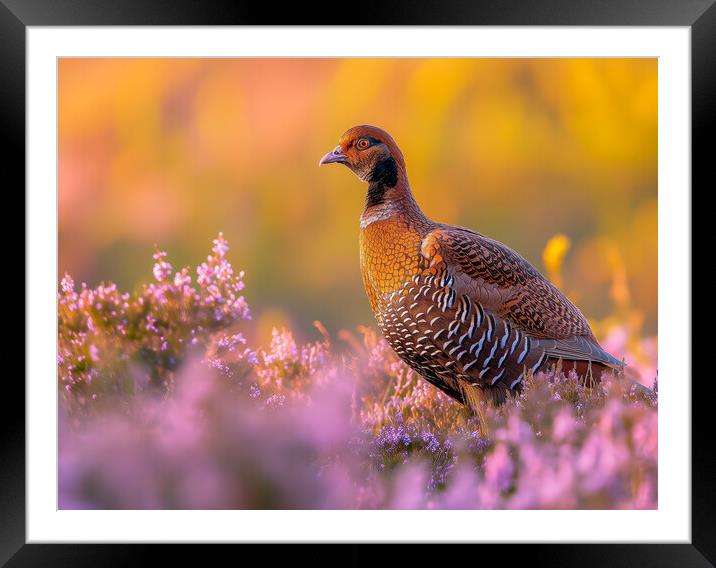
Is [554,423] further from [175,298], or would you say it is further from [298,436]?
[175,298]

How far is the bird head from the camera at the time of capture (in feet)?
16.4

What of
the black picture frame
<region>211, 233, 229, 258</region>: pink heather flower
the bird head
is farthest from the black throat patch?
the black picture frame

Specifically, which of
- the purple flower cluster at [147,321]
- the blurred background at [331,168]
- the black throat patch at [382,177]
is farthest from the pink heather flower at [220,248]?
the black throat patch at [382,177]

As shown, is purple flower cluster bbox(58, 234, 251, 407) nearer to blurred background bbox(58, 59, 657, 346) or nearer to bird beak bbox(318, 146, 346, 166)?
blurred background bbox(58, 59, 657, 346)

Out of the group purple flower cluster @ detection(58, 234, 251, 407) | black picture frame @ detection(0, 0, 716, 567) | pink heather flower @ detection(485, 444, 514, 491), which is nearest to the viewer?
pink heather flower @ detection(485, 444, 514, 491)

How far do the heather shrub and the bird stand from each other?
215 millimetres

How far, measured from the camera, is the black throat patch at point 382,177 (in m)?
5.02

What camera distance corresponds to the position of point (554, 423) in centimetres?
402
